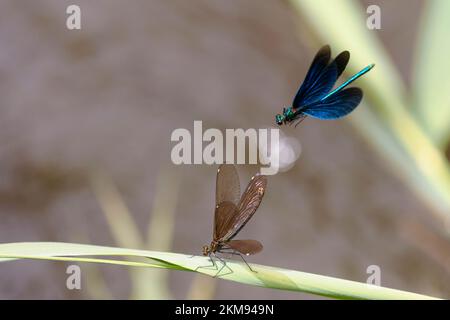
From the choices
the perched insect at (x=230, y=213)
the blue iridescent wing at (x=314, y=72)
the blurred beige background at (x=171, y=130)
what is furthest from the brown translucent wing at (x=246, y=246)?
the blurred beige background at (x=171, y=130)

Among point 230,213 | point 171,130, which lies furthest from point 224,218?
point 171,130

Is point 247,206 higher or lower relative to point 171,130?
lower

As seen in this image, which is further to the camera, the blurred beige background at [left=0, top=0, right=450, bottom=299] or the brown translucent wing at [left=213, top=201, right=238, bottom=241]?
the blurred beige background at [left=0, top=0, right=450, bottom=299]

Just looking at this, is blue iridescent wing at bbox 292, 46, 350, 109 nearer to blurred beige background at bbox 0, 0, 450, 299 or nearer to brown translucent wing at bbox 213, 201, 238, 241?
brown translucent wing at bbox 213, 201, 238, 241

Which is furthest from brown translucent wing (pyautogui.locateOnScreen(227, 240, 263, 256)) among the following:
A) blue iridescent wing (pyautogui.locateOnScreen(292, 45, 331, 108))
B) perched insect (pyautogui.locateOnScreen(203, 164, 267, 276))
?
blue iridescent wing (pyautogui.locateOnScreen(292, 45, 331, 108))

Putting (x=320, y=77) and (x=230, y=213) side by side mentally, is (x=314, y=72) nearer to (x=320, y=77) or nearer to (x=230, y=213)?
(x=320, y=77)
